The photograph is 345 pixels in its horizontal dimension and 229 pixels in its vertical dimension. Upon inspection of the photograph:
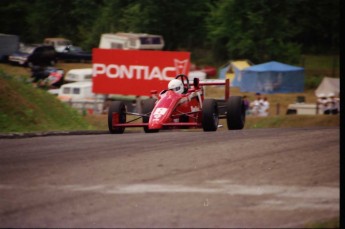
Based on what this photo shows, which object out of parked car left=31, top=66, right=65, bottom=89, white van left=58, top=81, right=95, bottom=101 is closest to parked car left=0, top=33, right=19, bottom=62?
parked car left=31, top=66, right=65, bottom=89

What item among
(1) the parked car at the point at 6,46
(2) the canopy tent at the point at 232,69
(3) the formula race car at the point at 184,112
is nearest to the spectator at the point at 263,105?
(2) the canopy tent at the point at 232,69

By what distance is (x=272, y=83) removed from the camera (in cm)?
316

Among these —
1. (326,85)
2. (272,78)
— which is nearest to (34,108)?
(272,78)

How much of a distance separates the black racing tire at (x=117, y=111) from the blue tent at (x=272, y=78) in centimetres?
48

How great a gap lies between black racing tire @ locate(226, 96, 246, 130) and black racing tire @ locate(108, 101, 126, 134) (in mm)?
378

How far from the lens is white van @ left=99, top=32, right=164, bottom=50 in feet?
7.10

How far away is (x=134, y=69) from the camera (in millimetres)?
2264

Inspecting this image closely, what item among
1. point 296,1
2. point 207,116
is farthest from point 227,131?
point 296,1

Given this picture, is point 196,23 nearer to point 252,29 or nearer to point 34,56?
point 252,29

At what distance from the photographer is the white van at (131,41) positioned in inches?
85.2

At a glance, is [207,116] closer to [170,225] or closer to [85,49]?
[85,49]

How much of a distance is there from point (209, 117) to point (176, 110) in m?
0.12

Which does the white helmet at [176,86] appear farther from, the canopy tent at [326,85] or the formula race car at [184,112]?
the canopy tent at [326,85]

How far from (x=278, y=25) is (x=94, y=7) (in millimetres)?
618
